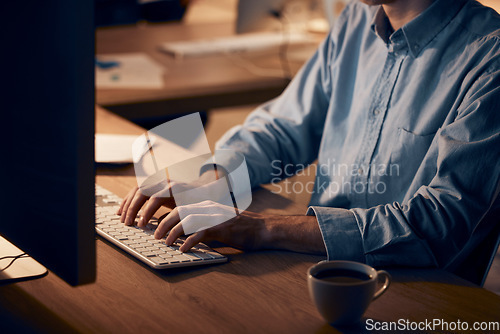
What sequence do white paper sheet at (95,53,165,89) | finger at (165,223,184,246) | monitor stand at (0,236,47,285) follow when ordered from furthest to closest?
white paper sheet at (95,53,165,89)
finger at (165,223,184,246)
monitor stand at (0,236,47,285)

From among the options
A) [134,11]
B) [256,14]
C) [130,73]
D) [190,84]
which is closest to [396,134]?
[190,84]

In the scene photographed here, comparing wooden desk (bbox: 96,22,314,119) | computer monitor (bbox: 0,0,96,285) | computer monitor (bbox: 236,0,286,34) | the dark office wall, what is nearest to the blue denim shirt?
computer monitor (bbox: 0,0,96,285)

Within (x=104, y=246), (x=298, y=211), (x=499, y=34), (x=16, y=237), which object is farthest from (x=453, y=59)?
(x=16, y=237)

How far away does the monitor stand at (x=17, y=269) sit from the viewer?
93 cm

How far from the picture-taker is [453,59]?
4.11 ft

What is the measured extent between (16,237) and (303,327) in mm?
421

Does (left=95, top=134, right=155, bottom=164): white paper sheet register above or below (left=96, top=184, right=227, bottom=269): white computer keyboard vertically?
below

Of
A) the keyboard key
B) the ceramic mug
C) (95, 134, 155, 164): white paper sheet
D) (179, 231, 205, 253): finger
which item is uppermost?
the ceramic mug

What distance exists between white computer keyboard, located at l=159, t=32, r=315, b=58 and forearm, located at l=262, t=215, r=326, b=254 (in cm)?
171

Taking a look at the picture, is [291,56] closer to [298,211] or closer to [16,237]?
[298,211]

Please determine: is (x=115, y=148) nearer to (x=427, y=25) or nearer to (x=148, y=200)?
(x=148, y=200)

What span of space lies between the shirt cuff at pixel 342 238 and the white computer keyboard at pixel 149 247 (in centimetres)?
18

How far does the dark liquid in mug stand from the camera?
2.69 ft

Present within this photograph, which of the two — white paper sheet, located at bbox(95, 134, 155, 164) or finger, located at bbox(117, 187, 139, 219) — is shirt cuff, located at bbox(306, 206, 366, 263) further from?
white paper sheet, located at bbox(95, 134, 155, 164)
